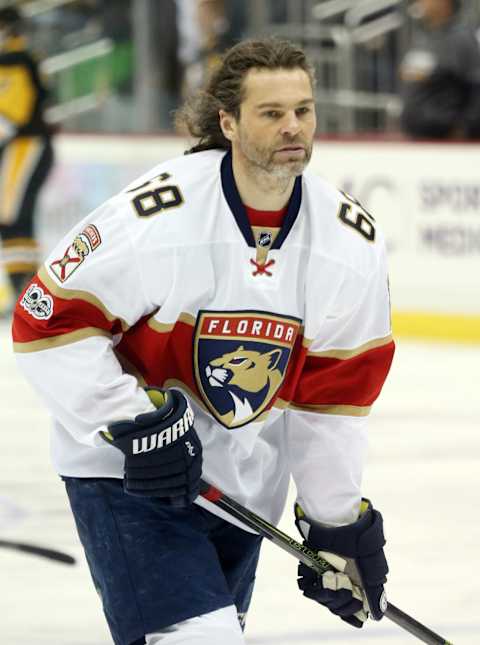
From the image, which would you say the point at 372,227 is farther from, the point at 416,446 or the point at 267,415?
the point at 416,446

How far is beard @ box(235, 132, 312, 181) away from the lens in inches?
79.9

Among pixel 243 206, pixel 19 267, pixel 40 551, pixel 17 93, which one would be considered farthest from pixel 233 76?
pixel 17 93

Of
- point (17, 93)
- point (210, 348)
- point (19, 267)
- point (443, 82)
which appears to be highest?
point (210, 348)

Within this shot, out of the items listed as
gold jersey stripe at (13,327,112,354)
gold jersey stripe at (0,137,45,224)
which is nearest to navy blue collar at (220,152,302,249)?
gold jersey stripe at (13,327,112,354)

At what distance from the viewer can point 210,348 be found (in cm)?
208

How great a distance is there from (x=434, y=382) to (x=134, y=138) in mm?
2354

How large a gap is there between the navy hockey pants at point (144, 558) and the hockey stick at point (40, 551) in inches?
50.5

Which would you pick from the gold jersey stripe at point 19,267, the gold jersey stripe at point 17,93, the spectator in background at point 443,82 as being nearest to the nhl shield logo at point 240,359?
the spectator in background at point 443,82

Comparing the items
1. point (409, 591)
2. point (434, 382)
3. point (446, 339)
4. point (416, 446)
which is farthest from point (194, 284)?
point (446, 339)

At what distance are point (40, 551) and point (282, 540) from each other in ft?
4.49

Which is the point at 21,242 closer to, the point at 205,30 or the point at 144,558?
the point at 205,30

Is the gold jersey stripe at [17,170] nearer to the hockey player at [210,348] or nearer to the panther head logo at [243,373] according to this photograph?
the hockey player at [210,348]

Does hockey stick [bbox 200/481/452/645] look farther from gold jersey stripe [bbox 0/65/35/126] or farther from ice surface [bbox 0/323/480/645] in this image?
gold jersey stripe [bbox 0/65/35/126]

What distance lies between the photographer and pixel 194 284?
2035 millimetres
